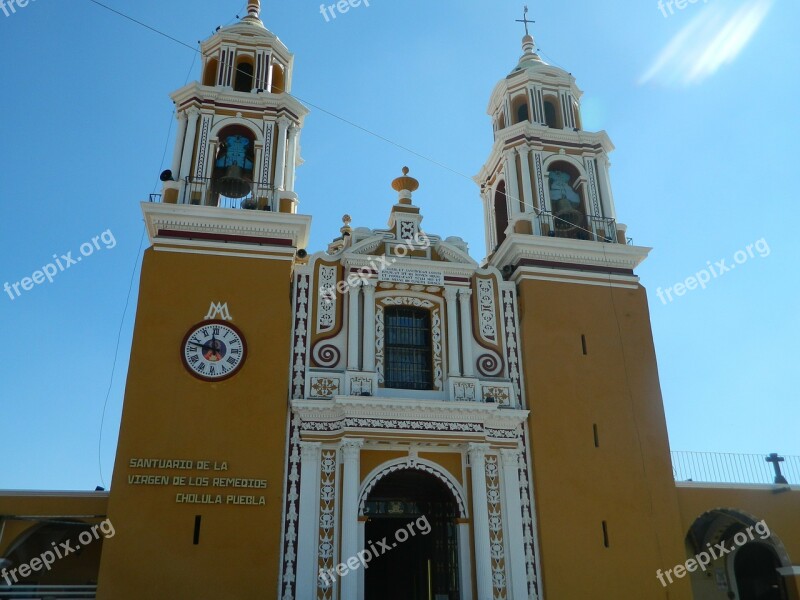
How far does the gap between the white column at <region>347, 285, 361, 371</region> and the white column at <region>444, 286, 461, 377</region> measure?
2010mm

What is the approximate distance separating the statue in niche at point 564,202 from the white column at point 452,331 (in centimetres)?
386

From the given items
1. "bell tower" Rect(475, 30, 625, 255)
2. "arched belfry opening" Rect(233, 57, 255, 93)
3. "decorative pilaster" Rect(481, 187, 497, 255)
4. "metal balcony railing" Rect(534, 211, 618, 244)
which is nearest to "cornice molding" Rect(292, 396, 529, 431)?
"bell tower" Rect(475, 30, 625, 255)

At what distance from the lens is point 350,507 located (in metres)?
14.8

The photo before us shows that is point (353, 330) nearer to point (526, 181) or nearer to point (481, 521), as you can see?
point (481, 521)

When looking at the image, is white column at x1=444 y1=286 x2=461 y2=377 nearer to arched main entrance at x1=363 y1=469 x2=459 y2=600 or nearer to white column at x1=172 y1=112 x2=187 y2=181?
arched main entrance at x1=363 y1=469 x2=459 y2=600

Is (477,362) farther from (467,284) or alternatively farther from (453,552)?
(453,552)

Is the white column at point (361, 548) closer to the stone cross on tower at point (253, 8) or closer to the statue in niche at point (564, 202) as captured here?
the statue in niche at point (564, 202)

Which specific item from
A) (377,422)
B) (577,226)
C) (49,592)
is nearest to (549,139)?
(577,226)

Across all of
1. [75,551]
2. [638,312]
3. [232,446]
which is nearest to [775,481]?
[638,312]

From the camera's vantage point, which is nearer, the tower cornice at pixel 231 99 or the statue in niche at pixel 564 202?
the tower cornice at pixel 231 99

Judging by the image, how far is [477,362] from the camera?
17.2 m

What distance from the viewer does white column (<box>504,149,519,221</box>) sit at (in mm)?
19516

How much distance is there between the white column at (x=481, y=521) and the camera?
585 inches

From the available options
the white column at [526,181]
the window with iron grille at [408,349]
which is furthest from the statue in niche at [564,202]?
the window with iron grille at [408,349]
